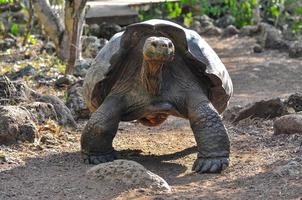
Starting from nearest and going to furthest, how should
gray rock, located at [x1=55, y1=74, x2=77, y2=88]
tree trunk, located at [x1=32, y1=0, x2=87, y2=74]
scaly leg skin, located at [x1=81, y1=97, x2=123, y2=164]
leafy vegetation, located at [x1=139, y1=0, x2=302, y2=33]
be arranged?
scaly leg skin, located at [x1=81, y1=97, x2=123, y2=164] < gray rock, located at [x1=55, y1=74, x2=77, y2=88] < tree trunk, located at [x1=32, y1=0, x2=87, y2=74] < leafy vegetation, located at [x1=139, y1=0, x2=302, y2=33]

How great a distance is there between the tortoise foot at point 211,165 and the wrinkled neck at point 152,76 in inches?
20.0

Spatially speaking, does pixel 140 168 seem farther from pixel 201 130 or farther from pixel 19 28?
pixel 19 28

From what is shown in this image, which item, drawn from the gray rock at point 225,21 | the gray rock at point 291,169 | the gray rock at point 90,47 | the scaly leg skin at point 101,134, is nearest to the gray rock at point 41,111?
the scaly leg skin at point 101,134

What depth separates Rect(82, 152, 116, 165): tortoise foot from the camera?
4.47 metres

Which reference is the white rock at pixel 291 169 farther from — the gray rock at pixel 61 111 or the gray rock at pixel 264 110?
the gray rock at pixel 61 111

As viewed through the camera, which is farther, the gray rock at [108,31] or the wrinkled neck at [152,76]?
the gray rock at [108,31]

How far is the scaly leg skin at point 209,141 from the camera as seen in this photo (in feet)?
14.1

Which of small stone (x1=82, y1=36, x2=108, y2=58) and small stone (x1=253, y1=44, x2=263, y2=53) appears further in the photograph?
small stone (x1=253, y1=44, x2=263, y2=53)

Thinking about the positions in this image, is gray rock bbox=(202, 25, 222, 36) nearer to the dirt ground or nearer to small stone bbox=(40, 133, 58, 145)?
the dirt ground

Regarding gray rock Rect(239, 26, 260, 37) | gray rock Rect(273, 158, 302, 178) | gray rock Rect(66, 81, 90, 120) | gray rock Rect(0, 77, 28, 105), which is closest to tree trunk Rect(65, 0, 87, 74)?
gray rock Rect(66, 81, 90, 120)

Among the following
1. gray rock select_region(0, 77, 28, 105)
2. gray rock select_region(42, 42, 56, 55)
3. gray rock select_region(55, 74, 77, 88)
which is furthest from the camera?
gray rock select_region(42, 42, 56, 55)

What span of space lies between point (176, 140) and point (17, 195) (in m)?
1.88

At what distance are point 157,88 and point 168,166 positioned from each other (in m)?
0.47

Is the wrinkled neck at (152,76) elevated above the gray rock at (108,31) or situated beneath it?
elevated above
